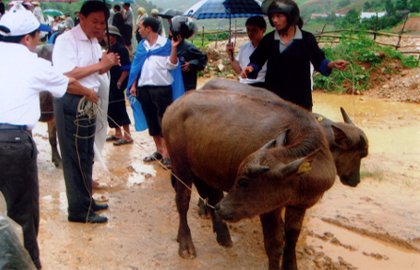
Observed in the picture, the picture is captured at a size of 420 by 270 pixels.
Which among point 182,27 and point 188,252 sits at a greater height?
point 182,27

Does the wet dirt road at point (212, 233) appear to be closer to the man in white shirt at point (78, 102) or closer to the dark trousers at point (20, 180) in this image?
the man in white shirt at point (78, 102)

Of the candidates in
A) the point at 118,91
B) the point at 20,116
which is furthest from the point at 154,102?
the point at 20,116

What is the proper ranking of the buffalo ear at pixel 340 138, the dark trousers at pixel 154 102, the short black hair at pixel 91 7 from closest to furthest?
the buffalo ear at pixel 340 138 < the short black hair at pixel 91 7 < the dark trousers at pixel 154 102

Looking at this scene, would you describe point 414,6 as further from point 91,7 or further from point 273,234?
point 273,234

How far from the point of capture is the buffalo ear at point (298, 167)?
261 cm

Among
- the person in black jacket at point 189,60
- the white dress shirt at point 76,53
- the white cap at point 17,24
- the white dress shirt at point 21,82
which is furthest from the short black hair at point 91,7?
the person in black jacket at point 189,60

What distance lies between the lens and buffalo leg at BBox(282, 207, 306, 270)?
3.34 m

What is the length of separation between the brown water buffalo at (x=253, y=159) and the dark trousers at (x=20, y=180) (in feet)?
4.69

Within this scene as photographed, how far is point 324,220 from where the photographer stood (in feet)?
14.9

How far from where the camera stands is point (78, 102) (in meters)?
4.04

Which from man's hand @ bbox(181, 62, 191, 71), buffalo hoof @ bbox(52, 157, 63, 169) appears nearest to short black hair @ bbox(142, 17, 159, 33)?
man's hand @ bbox(181, 62, 191, 71)

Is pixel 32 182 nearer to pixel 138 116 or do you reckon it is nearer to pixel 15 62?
pixel 15 62

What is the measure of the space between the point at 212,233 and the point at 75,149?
1.90 meters

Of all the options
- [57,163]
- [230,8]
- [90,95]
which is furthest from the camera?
[57,163]
